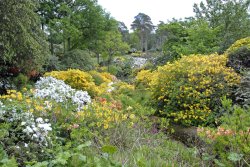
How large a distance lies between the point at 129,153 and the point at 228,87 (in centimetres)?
369

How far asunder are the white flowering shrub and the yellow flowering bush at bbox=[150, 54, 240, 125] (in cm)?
336

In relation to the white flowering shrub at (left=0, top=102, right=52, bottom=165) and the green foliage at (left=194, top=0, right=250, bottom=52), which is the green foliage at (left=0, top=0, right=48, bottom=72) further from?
the green foliage at (left=194, top=0, right=250, bottom=52)

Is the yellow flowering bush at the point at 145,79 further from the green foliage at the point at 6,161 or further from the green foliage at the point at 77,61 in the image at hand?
the green foliage at the point at 6,161

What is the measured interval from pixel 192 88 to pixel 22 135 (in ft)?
13.1

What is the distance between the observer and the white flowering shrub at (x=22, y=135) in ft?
9.40

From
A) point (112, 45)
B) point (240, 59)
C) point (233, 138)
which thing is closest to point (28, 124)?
point (233, 138)

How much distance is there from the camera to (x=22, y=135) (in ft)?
10.8

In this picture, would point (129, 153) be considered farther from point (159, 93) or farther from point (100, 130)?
point (159, 93)

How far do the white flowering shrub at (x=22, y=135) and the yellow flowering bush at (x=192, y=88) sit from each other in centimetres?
336

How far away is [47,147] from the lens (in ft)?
10.9

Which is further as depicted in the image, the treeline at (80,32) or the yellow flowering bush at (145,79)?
the yellow flowering bush at (145,79)

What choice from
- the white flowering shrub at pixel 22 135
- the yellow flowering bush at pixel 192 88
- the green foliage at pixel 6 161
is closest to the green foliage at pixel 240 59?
the yellow flowering bush at pixel 192 88

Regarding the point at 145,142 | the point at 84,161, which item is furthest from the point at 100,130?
the point at 84,161

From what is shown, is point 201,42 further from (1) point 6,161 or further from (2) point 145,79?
(1) point 6,161
